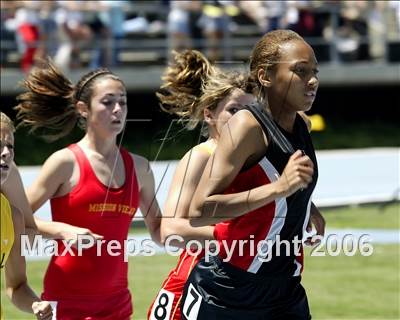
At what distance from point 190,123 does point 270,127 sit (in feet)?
5.05

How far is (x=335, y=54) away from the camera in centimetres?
1970

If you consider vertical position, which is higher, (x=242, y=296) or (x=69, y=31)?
(x=242, y=296)

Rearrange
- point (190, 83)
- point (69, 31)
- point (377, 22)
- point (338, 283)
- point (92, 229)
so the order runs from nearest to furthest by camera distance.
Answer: point (92, 229)
point (190, 83)
point (338, 283)
point (69, 31)
point (377, 22)

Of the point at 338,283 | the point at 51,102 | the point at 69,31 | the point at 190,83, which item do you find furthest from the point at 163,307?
the point at 69,31

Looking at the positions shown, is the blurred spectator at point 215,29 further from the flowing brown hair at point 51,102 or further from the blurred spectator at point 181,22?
the flowing brown hair at point 51,102

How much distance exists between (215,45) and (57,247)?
42.2ft

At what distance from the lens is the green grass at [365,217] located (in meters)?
12.9

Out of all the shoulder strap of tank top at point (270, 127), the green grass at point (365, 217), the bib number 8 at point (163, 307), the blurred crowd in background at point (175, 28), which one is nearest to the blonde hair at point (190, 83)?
the bib number 8 at point (163, 307)

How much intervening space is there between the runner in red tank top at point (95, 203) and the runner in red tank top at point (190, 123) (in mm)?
281

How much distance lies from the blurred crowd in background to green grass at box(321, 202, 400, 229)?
15.6ft

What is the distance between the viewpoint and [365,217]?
13.5 meters

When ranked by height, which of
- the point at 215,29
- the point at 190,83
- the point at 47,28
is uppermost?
the point at 190,83

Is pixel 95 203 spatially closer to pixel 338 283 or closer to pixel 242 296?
pixel 242 296

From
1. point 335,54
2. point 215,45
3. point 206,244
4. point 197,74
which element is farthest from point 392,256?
point 335,54
